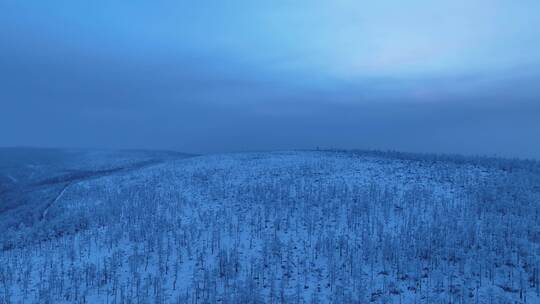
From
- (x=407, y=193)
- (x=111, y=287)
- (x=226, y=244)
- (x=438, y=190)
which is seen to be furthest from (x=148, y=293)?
(x=438, y=190)

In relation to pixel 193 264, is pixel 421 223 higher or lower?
higher

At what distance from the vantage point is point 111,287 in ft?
39.1

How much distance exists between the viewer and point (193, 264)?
12.9m

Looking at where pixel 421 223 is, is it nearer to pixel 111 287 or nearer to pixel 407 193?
pixel 407 193

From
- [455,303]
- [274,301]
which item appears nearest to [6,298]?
[274,301]

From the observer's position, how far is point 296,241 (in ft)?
46.2

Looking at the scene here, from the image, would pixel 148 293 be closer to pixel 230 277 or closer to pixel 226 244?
pixel 230 277

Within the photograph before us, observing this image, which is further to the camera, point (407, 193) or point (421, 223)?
point (407, 193)

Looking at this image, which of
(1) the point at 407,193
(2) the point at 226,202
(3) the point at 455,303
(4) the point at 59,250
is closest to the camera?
(3) the point at 455,303

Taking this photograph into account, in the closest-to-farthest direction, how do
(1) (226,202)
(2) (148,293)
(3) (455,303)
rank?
1. (3) (455,303)
2. (2) (148,293)
3. (1) (226,202)

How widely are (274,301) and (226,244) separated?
4038mm

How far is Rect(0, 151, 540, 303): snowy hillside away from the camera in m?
11.1

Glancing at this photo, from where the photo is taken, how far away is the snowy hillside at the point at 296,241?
438 inches

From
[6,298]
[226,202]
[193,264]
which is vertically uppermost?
[226,202]
